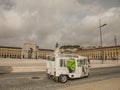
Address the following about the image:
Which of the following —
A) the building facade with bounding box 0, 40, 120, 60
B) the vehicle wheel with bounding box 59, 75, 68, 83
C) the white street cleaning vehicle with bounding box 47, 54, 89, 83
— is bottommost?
the vehicle wheel with bounding box 59, 75, 68, 83

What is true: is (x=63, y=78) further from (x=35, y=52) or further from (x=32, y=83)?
(x=35, y=52)

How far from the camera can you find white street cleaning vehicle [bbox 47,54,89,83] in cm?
1518

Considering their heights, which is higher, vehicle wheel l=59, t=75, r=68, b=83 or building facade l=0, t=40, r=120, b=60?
building facade l=0, t=40, r=120, b=60

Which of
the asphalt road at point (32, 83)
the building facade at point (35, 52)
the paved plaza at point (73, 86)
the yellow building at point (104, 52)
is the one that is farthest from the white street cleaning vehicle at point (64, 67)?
the yellow building at point (104, 52)

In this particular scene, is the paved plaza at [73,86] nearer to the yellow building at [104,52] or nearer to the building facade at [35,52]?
the building facade at [35,52]

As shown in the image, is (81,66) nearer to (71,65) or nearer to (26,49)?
(71,65)

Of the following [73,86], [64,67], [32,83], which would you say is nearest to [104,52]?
[64,67]

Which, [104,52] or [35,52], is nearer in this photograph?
[35,52]

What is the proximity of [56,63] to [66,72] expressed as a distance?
1585mm

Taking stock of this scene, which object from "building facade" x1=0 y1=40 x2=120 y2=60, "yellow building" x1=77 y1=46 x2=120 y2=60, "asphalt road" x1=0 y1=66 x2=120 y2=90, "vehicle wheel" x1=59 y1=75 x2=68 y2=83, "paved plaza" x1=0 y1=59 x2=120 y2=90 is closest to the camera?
"paved plaza" x1=0 y1=59 x2=120 y2=90

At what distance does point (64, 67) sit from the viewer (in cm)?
1548

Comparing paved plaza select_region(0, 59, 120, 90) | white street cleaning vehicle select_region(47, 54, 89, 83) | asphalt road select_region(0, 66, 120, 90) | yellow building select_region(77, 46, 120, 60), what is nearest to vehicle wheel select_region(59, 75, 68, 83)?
white street cleaning vehicle select_region(47, 54, 89, 83)

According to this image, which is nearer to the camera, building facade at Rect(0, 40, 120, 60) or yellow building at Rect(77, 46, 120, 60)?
building facade at Rect(0, 40, 120, 60)

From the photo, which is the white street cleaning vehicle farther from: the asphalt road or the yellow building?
the yellow building
